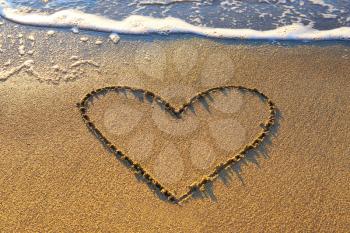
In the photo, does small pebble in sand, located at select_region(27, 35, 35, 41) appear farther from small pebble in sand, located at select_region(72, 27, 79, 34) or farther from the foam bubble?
the foam bubble

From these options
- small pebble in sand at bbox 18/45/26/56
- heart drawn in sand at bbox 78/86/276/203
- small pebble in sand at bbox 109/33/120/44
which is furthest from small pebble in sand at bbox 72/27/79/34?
heart drawn in sand at bbox 78/86/276/203

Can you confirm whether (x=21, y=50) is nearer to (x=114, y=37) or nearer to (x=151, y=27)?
(x=114, y=37)

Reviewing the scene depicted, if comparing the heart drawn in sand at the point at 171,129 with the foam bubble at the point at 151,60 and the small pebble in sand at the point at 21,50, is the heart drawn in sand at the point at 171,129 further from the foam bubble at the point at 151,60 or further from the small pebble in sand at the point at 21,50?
the small pebble in sand at the point at 21,50

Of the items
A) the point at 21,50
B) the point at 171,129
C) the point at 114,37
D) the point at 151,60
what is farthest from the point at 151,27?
the point at 171,129

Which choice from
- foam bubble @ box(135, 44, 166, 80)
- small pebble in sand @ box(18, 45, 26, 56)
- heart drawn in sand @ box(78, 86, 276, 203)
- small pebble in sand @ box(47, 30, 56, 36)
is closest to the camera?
heart drawn in sand @ box(78, 86, 276, 203)

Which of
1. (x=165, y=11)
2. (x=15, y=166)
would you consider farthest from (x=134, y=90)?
(x=165, y=11)

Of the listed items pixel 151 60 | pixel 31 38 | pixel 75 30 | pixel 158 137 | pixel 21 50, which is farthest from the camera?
pixel 75 30

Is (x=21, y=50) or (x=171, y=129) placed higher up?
(x=21, y=50)
